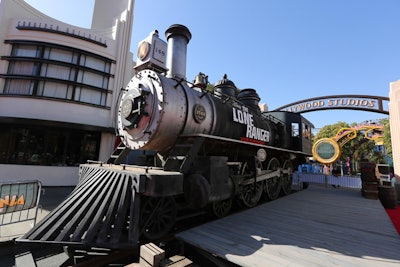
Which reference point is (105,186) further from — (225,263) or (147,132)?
(225,263)

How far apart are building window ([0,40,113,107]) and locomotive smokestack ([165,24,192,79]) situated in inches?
291

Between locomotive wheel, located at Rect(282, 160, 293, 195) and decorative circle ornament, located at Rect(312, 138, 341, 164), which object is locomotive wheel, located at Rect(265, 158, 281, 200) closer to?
locomotive wheel, located at Rect(282, 160, 293, 195)

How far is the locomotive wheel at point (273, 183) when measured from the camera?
6871mm

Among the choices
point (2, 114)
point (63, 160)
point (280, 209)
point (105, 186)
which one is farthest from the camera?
point (63, 160)

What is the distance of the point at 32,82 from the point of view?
9789 mm

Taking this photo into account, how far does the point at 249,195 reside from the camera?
590cm

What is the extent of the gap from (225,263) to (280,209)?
306cm

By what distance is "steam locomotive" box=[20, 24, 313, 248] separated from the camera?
2.74 metres

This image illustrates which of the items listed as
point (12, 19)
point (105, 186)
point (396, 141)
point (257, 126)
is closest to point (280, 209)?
point (257, 126)

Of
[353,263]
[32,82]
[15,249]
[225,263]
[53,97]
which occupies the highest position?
[32,82]

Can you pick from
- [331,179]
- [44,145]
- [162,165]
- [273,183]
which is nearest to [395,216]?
[273,183]

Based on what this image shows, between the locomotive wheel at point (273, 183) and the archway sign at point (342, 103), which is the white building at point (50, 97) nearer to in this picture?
the locomotive wheel at point (273, 183)

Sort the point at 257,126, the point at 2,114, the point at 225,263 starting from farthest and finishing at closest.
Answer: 1. the point at 2,114
2. the point at 257,126
3. the point at 225,263

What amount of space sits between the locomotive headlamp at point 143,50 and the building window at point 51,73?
7262mm
